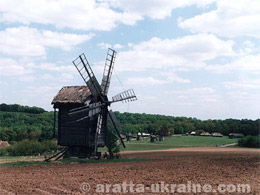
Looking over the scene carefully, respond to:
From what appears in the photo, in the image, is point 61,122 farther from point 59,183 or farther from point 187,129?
point 187,129

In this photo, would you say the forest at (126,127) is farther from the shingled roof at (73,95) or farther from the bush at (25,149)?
the shingled roof at (73,95)

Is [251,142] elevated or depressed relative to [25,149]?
depressed

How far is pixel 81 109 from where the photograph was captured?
958 inches

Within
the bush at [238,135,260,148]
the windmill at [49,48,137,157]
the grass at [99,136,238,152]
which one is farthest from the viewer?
the grass at [99,136,238,152]

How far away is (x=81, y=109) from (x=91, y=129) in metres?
1.89

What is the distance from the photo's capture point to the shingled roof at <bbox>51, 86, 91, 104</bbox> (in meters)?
24.7

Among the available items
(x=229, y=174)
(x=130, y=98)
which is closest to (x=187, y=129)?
(x=130, y=98)

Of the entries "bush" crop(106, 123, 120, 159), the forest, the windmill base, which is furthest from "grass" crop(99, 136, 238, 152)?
the windmill base

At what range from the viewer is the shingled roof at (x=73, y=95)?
81.0 feet

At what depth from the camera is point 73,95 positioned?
25.4 metres

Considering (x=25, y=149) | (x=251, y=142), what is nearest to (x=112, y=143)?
(x=25, y=149)

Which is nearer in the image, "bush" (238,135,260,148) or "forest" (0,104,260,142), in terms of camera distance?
"bush" (238,135,260,148)

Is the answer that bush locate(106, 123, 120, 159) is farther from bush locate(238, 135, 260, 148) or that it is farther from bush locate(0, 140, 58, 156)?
bush locate(238, 135, 260, 148)

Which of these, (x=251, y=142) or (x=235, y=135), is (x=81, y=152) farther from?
(x=235, y=135)
